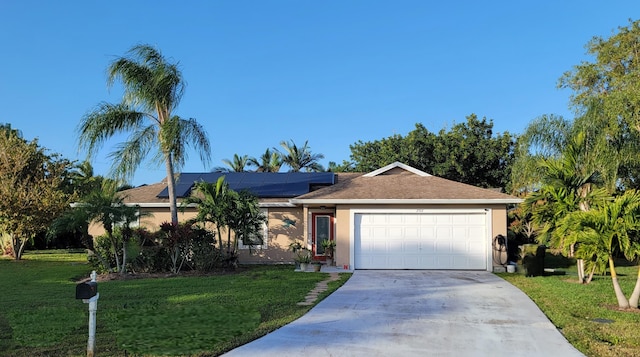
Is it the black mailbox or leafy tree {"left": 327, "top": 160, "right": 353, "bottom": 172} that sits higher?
leafy tree {"left": 327, "top": 160, "right": 353, "bottom": 172}

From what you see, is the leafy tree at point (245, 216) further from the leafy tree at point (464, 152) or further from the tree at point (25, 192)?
the leafy tree at point (464, 152)

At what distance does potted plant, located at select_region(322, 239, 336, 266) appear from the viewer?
17.2 meters

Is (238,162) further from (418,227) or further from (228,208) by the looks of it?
(418,227)

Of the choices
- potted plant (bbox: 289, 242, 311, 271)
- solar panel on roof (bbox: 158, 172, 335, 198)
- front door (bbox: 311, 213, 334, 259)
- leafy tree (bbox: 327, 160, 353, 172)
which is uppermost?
leafy tree (bbox: 327, 160, 353, 172)

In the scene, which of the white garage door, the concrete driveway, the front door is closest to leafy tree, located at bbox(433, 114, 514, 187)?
the front door

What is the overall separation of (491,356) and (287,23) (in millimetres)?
14888

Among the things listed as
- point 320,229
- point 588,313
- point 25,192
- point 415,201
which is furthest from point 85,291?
point 25,192

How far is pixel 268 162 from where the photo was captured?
4450 cm

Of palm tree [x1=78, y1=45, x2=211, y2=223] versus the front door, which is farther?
the front door

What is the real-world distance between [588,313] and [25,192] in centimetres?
2131

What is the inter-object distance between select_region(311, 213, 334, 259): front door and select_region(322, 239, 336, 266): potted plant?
1.93ft

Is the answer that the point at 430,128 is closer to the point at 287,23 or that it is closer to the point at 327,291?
the point at 287,23

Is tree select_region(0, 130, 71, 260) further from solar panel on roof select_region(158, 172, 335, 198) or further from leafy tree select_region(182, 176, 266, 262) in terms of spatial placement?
leafy tree select_region(182, 176, 266, 262)

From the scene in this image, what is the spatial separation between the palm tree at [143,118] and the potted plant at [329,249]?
519cm
